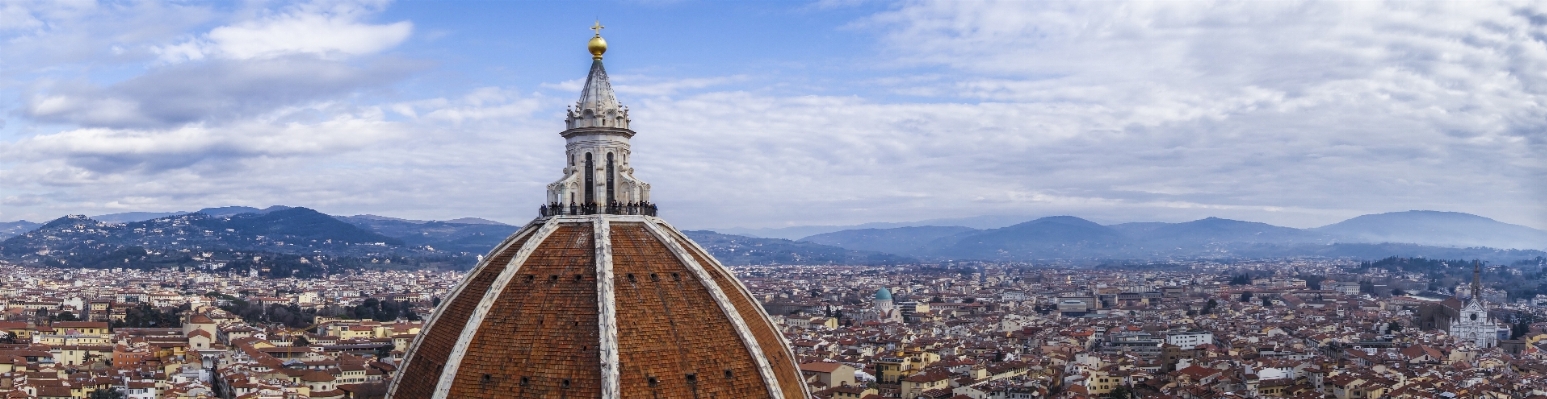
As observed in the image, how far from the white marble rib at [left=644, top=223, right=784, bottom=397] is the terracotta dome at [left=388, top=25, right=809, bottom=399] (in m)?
0.01

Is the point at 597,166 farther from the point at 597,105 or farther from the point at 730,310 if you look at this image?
the point at 730,310

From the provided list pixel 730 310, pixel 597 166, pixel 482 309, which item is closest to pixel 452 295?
pixel 482 309

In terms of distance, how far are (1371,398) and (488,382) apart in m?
44.3

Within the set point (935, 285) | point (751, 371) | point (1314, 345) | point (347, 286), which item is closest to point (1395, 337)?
point (1314, 345)

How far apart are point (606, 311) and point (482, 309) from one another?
1.29 metres

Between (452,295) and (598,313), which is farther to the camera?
(452,295)

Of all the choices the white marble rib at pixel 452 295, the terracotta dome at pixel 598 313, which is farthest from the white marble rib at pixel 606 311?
the white marble rib at pixel 452 295

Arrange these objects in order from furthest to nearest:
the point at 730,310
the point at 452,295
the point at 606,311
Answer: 1. the point at 452,295
2. the point at 730,310
3. the point at 606,311

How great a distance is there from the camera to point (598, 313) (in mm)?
11453

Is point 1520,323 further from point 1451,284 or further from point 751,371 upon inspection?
point 751,371

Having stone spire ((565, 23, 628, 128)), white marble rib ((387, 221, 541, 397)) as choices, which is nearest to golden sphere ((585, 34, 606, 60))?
stone spire ((565, 23, 628, 128))

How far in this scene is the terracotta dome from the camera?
1126cm

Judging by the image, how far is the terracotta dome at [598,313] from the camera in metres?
11.3

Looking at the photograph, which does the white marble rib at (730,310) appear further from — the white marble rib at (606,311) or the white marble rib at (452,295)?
the white marble rib at (452,295)
